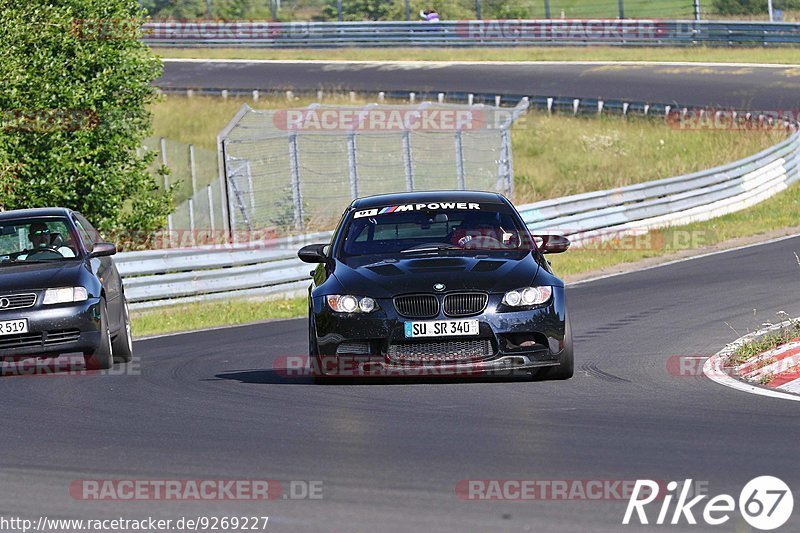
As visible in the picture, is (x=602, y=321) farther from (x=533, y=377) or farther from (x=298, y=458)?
(x=298, y=458)

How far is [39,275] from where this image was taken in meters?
12.7

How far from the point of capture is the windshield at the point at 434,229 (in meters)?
11.5

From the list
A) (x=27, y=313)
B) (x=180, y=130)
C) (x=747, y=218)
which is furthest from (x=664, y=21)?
(x=27, y=313)

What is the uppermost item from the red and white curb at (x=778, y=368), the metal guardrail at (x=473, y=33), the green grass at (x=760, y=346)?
the red and white curb at (x=778, y=368)

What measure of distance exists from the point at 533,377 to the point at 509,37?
4411 cm

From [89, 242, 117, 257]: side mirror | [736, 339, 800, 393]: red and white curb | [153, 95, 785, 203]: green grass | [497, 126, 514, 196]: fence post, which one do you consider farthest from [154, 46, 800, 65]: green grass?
[736, 339, 800, 393]: red and white curb

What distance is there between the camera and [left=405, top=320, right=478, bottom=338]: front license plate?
33.6ft

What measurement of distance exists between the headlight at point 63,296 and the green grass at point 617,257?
5.20 metres

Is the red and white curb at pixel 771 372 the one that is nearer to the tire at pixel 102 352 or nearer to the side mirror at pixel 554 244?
the side mirror at pixel 554 244

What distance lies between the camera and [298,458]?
7730mm

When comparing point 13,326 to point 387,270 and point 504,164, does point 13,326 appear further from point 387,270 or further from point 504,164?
point 504,164

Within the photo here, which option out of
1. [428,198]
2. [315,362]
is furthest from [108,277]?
[315,362]

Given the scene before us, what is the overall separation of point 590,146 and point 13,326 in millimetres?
28135

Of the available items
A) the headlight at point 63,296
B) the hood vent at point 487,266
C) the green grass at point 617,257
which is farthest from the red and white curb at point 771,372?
the headlight at point 63,296
